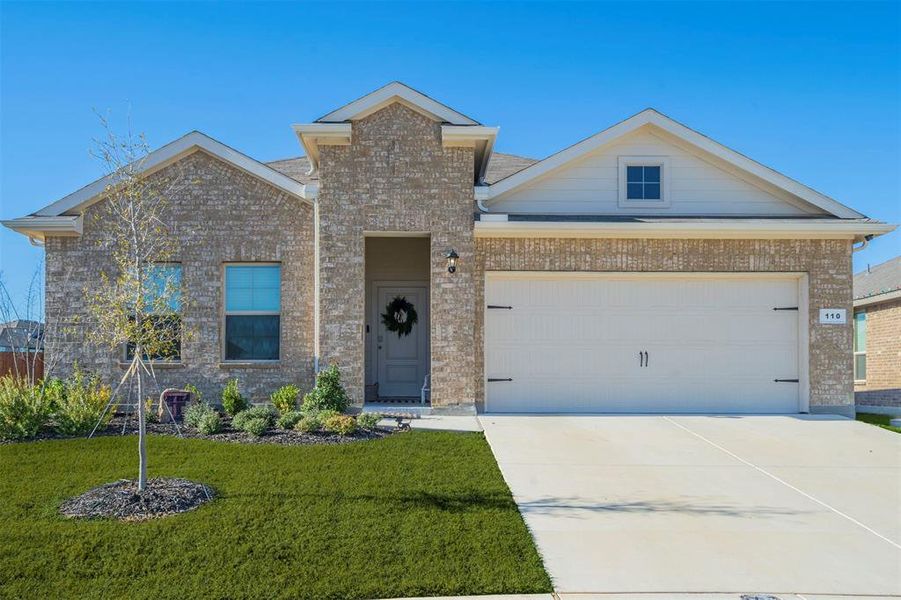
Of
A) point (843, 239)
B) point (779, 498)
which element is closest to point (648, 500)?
point (779, 498)

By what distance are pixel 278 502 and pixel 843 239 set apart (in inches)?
434

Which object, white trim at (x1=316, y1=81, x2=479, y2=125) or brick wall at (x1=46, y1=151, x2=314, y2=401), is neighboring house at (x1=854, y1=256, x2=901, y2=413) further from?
brick wall at (x1=46, y1=151, x2=314, y2=401)

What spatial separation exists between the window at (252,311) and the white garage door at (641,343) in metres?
3.87

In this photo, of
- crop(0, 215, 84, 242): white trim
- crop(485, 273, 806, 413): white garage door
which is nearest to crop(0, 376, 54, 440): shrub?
crop(0, 215, 84, 242): white trim

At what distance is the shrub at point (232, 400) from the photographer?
39.1ft

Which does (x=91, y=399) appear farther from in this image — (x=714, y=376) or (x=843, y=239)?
(x=843, y=239)

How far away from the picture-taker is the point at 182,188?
1295cm

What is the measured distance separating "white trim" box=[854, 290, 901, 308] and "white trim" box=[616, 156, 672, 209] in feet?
28.5

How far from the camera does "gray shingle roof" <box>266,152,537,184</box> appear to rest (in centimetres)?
1617

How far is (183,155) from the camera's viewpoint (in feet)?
42.9

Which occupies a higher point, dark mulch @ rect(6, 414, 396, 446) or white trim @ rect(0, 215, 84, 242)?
white trim @ rect(0, 215, 84, 242)

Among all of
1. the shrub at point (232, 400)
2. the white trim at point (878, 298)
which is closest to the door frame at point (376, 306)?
the shrub at point (232, 400)

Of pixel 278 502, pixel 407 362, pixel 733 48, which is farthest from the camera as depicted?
pixel 407 362

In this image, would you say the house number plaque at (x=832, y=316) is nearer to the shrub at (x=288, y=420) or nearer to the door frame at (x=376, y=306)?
the door frame at (x=376, y=306)
